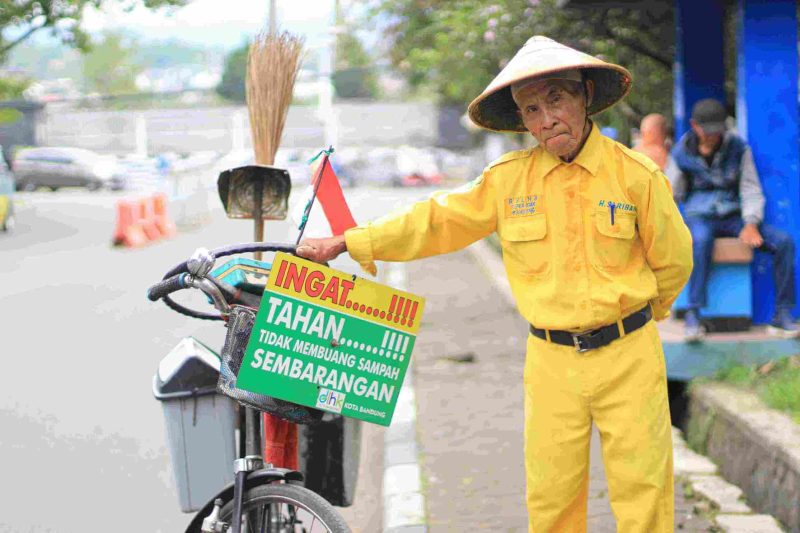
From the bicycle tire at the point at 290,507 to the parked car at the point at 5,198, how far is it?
1964 cm

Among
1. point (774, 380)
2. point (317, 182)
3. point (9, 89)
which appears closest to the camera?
point (317, 182)

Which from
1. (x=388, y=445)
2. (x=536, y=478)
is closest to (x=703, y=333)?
(x=388, y=445)

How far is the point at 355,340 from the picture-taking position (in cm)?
326

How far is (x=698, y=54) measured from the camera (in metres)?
8.58

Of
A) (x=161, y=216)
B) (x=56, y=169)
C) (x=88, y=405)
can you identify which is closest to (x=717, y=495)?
(x=88, y=405)

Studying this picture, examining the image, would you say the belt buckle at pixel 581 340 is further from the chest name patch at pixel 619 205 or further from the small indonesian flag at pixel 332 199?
the small indonesian flag at pixel 332 199

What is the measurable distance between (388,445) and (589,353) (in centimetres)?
309

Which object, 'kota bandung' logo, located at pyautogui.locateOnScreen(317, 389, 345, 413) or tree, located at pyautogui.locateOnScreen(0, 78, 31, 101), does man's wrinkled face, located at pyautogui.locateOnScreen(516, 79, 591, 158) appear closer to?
'kota bandung' logo, located at pyautogui.locateOnScreen(317, 389, 345, 413)

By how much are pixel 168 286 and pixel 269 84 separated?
115 centimetres

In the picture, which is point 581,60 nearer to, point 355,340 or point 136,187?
point 355,340

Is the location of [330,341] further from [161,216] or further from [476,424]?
[161,216]

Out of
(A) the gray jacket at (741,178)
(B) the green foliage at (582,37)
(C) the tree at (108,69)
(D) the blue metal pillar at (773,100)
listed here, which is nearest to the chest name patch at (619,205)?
(A) the gray jacket at (741,178)

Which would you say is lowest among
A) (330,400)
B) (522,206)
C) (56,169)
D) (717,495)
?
(56,169)

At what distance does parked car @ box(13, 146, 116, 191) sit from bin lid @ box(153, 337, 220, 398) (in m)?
40.4
